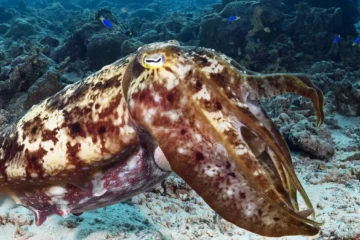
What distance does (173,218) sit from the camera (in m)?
3.80

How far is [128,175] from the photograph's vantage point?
1.61 metres

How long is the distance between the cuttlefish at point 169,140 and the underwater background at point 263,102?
2.30 feet

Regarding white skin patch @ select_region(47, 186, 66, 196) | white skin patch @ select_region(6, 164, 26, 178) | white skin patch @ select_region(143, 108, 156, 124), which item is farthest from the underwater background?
white skin patch @ select_region(143, 108, 156, 124)

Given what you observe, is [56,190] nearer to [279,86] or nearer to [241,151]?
[241,151]

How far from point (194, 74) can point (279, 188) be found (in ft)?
1.97

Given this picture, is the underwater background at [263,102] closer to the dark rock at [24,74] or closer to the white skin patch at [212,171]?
the dark rock at [24,74]

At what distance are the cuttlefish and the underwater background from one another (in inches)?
27.6

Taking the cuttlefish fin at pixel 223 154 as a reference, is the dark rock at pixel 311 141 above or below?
below

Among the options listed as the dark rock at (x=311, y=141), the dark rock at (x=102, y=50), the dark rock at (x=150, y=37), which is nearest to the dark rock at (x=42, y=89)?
the dark rock at (x=102, y=50)

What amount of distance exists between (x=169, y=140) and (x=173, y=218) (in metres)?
2.81

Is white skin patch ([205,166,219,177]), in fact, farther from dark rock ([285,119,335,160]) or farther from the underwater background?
dark rock ([285,119,335,160])

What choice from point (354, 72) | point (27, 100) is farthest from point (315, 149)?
point (354, 72)

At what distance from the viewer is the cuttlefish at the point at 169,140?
47.2 inches

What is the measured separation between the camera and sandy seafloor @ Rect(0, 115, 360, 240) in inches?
126
